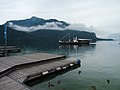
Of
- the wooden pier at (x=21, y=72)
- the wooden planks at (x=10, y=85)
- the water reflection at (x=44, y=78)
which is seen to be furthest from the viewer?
the water reflection at (x=44, y=78)

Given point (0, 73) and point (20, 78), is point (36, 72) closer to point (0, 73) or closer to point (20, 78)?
point (20, 78)

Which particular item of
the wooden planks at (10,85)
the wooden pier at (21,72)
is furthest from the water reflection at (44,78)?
the wooden planks at (10,85)

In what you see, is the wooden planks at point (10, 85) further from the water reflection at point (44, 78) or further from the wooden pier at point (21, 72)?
the water reflection at point (44, 78)

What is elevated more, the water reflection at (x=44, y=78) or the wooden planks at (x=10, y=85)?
the wooden planks at (x=10, y=85)

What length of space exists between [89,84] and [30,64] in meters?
13.3

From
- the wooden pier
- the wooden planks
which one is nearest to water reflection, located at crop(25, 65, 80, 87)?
the wooden pier

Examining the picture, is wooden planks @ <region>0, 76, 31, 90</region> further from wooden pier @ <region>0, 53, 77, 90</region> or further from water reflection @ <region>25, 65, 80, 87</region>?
water reflection @ <region>25, 65, 80, 87</region>

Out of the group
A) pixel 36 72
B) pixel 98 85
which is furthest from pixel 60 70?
pixel 98 85

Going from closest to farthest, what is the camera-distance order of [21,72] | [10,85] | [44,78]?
[10,85], [21,72], [44,78]

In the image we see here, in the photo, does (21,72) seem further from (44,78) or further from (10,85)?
(10,85)

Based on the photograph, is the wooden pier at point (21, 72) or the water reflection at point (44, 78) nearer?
the wooden pier at point (21, 72)

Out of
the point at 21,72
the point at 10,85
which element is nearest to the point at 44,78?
the point at 21,72

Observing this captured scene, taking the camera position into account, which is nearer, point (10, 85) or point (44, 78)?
point (10, 85)

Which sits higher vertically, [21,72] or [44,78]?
[21,72]
